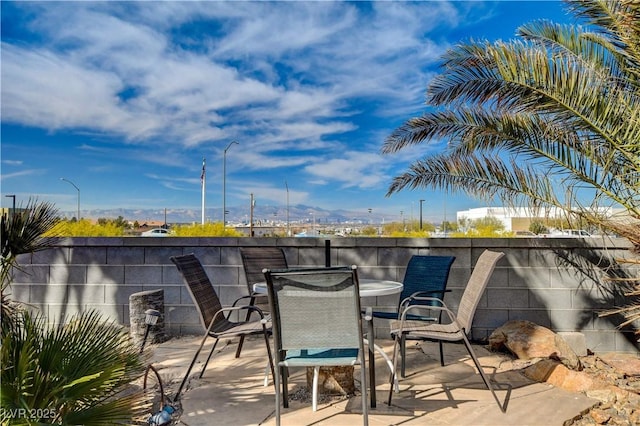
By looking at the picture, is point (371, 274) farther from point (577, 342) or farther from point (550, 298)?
point (577, 342)

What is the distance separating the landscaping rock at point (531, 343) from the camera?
3611 mm

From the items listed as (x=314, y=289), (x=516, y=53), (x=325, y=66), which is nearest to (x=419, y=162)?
(x=516, y=53)

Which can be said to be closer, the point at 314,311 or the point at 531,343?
the point at 314,311

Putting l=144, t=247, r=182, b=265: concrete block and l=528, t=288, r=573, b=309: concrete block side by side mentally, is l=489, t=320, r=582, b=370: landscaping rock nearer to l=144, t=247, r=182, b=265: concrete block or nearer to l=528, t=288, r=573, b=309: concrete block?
l=528, t=288, r=573, b=309: concrete block

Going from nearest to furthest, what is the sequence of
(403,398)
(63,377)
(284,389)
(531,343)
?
(63,377) → (284,389) → (403,398) → (531,343)

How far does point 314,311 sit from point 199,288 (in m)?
1.25

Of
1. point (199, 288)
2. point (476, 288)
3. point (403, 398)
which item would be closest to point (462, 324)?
point (476, 288)

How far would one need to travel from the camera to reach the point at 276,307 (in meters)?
2.25

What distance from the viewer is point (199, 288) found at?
3.11m

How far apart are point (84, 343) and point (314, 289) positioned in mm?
1084

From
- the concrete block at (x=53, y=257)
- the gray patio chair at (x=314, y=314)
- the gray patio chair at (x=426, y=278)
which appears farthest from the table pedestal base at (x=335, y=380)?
the concrete block at (x=53, y=257)

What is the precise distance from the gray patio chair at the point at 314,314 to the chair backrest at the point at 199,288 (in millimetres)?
935

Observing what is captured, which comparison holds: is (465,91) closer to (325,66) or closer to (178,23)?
(178,23)

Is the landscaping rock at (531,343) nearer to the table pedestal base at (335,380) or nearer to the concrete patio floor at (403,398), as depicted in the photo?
the concrete patio floor at (403,398)
